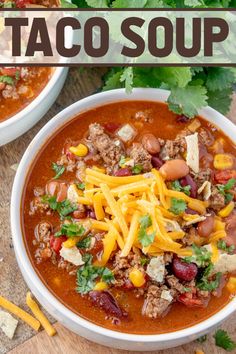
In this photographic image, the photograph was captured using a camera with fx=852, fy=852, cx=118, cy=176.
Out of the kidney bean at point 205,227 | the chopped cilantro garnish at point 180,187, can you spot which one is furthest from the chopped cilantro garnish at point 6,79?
the kidney bean at point 205,227

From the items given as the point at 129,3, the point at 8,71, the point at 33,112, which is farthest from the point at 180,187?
the point at 8,71

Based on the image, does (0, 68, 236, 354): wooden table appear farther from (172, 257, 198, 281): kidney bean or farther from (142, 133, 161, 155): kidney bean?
(142, 133, 161, 155): kidney bean

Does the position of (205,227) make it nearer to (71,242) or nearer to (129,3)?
(71,242)

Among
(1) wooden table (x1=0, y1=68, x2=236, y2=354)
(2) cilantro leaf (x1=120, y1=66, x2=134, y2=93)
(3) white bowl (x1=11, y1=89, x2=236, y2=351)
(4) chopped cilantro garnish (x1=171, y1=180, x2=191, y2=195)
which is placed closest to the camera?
(3) white bowl (x1=11, y1=89, x2=236, y2=351)

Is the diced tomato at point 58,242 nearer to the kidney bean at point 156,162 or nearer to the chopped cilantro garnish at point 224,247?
the kidney bean at point 156,162

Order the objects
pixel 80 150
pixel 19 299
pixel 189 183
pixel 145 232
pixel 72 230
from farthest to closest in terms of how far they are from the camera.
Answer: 1. pixel 19 299
2. pixel 80 150
3. pixel 189 183
4. pixel 72 230
5. pixel 145 232

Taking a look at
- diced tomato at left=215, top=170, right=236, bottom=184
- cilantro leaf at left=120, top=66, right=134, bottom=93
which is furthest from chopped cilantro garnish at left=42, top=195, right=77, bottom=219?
diced tomato at left=215, top=170, right=236, bottom=184

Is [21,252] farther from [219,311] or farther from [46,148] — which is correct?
[219,311]

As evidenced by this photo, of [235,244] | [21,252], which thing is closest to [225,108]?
[235,244]
